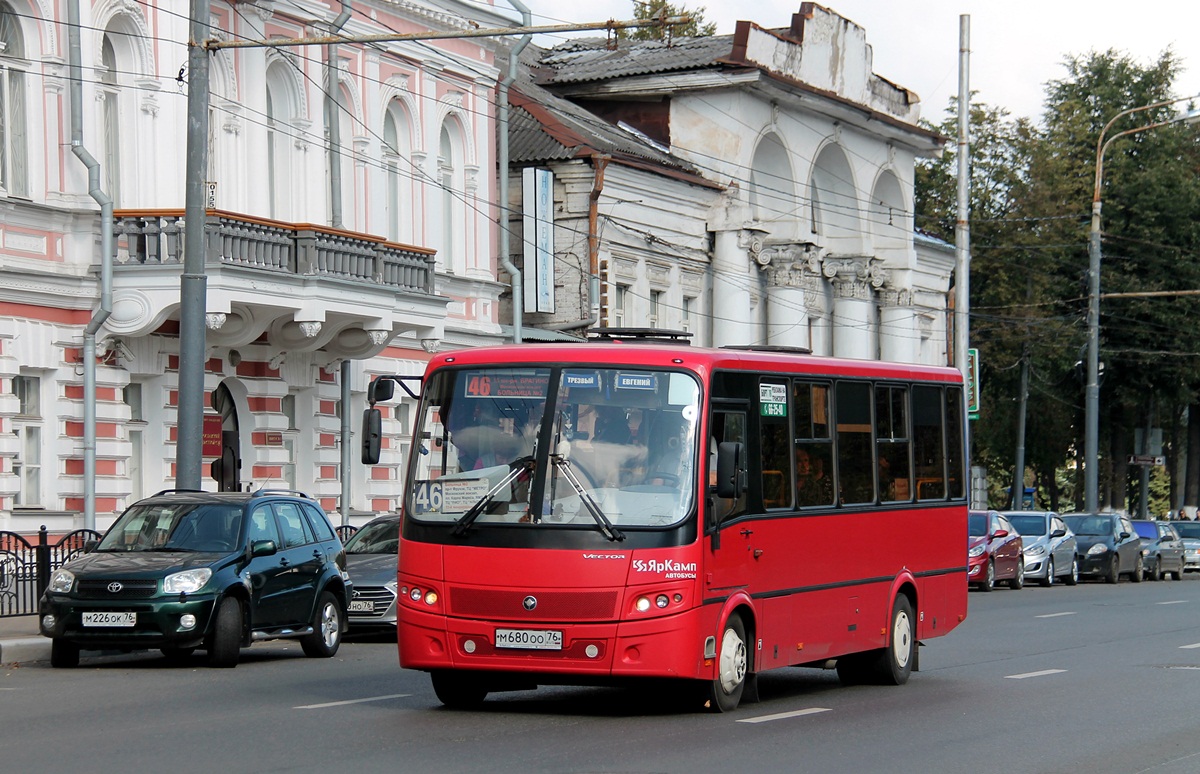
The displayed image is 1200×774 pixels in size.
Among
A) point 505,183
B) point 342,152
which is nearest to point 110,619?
point 342,152

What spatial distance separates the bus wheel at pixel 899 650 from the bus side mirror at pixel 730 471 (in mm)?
3935

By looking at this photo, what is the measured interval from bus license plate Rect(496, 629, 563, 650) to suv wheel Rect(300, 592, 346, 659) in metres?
6.63

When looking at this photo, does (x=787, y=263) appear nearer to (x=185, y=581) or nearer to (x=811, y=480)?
(x=185, y=581)

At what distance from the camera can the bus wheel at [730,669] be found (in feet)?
44.5

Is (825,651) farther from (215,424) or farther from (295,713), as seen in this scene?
(215,424)

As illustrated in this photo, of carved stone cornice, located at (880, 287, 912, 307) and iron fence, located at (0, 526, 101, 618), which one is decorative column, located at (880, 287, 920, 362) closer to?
carved stone cornice, located at (880, 287, 912, 307)

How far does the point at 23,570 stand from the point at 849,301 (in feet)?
113

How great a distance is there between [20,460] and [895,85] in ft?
110

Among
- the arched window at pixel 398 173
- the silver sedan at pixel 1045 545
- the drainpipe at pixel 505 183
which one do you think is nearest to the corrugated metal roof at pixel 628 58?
the drainpipe at pixel 505 183

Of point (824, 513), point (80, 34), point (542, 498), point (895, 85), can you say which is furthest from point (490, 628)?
point (895, 85)

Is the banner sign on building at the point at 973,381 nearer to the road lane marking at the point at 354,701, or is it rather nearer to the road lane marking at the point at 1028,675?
the road lane marking at the point at 1028,675

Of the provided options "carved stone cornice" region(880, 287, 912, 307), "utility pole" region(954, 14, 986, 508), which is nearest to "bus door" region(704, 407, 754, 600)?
"utility pole" region(954, 14, 986, 508)

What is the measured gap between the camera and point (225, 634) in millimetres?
17516

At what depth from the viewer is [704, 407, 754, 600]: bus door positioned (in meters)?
13.3
